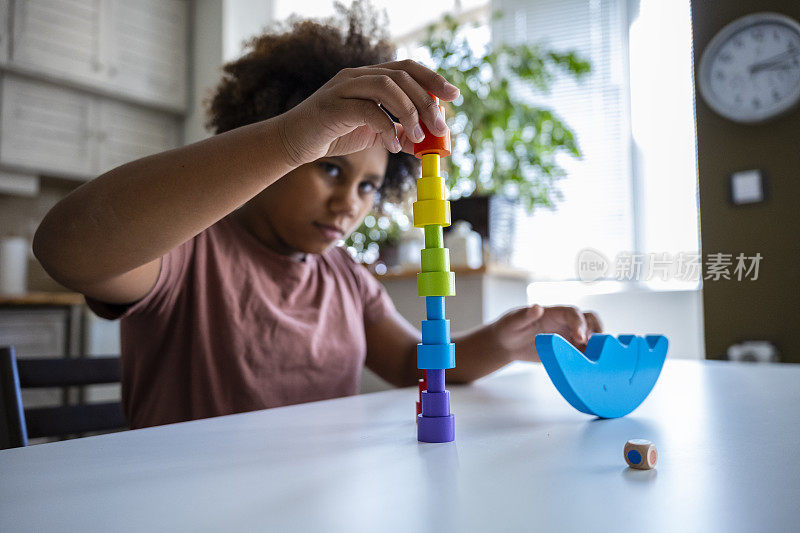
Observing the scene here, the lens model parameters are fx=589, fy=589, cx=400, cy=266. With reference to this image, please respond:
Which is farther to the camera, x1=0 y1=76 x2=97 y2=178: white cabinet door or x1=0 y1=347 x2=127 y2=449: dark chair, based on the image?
x1=0 y1=76 x2=97 y2=178: white cabinet door

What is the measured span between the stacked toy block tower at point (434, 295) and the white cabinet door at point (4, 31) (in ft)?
9.09

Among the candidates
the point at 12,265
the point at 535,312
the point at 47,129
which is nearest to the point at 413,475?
the point at 535,312

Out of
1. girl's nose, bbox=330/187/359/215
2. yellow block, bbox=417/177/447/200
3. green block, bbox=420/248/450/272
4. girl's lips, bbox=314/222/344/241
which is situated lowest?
green block, bbox=420/248/450/272

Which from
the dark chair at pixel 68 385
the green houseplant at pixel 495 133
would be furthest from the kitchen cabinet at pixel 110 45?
the dark chair at pixel 68 385

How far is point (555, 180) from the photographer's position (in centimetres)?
258

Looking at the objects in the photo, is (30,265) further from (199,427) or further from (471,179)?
(199,427)

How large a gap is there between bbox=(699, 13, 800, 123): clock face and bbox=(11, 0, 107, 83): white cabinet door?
2.64m

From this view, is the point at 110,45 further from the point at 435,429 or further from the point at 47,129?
the point at 435,429

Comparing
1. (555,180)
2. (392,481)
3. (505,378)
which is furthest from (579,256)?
(392,481)

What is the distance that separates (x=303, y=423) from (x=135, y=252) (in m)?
0.24

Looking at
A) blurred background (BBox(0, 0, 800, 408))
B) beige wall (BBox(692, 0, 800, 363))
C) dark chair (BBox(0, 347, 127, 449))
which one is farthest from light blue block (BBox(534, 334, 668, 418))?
beige wall (BBox(692, 0, 800, 363))

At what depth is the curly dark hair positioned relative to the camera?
1.07 m

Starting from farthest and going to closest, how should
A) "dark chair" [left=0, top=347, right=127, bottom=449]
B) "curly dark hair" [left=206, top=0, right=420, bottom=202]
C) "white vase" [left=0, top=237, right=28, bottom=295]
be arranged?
"white vase" [left=0, top=237, right=28, bottom=295] < "curly dark hair" [left=206, top=0, right=420, bottom=202] < "dark chair" [left=0, top=347, right=127, bottom=449]

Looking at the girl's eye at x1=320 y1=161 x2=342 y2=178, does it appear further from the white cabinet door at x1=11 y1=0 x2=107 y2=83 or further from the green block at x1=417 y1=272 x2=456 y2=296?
the white cabinet door at x1=11 y1=0 x2=107 y2=83
